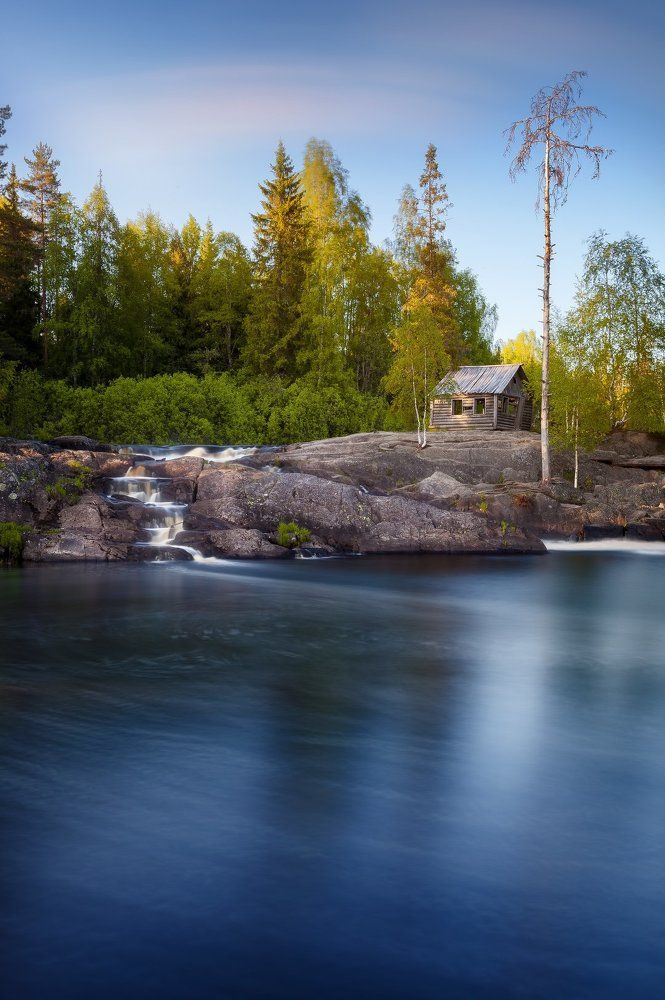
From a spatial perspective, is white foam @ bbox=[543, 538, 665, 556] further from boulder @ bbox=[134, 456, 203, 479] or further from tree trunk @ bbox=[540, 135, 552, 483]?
boulder @ bbox=[134, 456, 203, 479]

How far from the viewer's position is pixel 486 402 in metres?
43.4

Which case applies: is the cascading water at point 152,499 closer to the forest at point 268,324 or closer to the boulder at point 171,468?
the boulder at point 171,468

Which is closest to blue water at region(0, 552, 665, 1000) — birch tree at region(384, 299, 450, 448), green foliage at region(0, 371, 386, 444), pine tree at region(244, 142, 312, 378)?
green foliage at region(0, 371, 386, 444)

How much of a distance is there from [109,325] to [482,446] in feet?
74.5

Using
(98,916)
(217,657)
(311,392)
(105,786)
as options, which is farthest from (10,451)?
(311,392)

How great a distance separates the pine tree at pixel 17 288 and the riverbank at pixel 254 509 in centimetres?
1908

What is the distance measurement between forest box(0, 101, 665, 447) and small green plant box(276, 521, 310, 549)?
16752 millimetres

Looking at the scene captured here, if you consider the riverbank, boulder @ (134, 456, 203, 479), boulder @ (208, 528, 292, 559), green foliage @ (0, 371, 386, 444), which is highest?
green foliage @ (0, 371, 386, 444)

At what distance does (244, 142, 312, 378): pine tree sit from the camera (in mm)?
49125

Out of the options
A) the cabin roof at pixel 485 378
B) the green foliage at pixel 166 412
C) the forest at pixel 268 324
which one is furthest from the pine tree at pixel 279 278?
the cabin roof at pixel 485 378

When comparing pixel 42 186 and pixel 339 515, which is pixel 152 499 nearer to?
pixel 339 515

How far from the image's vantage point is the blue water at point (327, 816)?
3.16 metres

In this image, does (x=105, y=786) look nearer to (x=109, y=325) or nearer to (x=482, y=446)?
(x=482, y=446)

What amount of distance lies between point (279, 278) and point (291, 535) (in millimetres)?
34580
